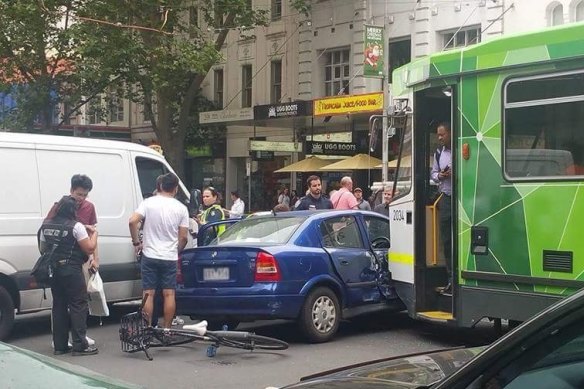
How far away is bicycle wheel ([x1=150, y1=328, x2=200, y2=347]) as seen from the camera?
8.56 m

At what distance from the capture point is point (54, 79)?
29.4 meters

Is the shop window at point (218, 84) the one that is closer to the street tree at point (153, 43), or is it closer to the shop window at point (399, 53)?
the street tree at point (153, 43)

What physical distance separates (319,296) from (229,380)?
1.96 meters


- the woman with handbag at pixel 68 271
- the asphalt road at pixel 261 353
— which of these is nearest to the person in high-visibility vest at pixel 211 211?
the asphalt road at pixel 261 353

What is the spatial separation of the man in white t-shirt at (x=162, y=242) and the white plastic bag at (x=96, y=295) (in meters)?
0.48

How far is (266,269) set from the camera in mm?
9016

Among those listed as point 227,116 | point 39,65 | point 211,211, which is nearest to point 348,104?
point 227,116

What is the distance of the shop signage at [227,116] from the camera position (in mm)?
28567

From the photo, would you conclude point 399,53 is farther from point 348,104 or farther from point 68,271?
point 68,271

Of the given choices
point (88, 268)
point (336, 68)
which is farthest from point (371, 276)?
point (336, 68)

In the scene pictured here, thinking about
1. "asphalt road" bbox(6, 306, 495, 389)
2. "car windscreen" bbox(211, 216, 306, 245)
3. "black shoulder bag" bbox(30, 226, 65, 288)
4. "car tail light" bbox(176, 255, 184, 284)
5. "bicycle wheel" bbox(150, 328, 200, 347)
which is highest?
"car windscreen" bbox(211, 216, 306, 245)

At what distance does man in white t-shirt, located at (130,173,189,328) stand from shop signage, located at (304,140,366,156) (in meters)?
16.2

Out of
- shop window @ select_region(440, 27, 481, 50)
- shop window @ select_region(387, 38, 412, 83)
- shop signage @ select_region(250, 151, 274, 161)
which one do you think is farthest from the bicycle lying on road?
shop signage @ select_region(250, 151, 274, 161)

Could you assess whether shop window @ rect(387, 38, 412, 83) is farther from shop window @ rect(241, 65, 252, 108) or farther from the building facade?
shop window @ rect(241, 65, 252, 108)
